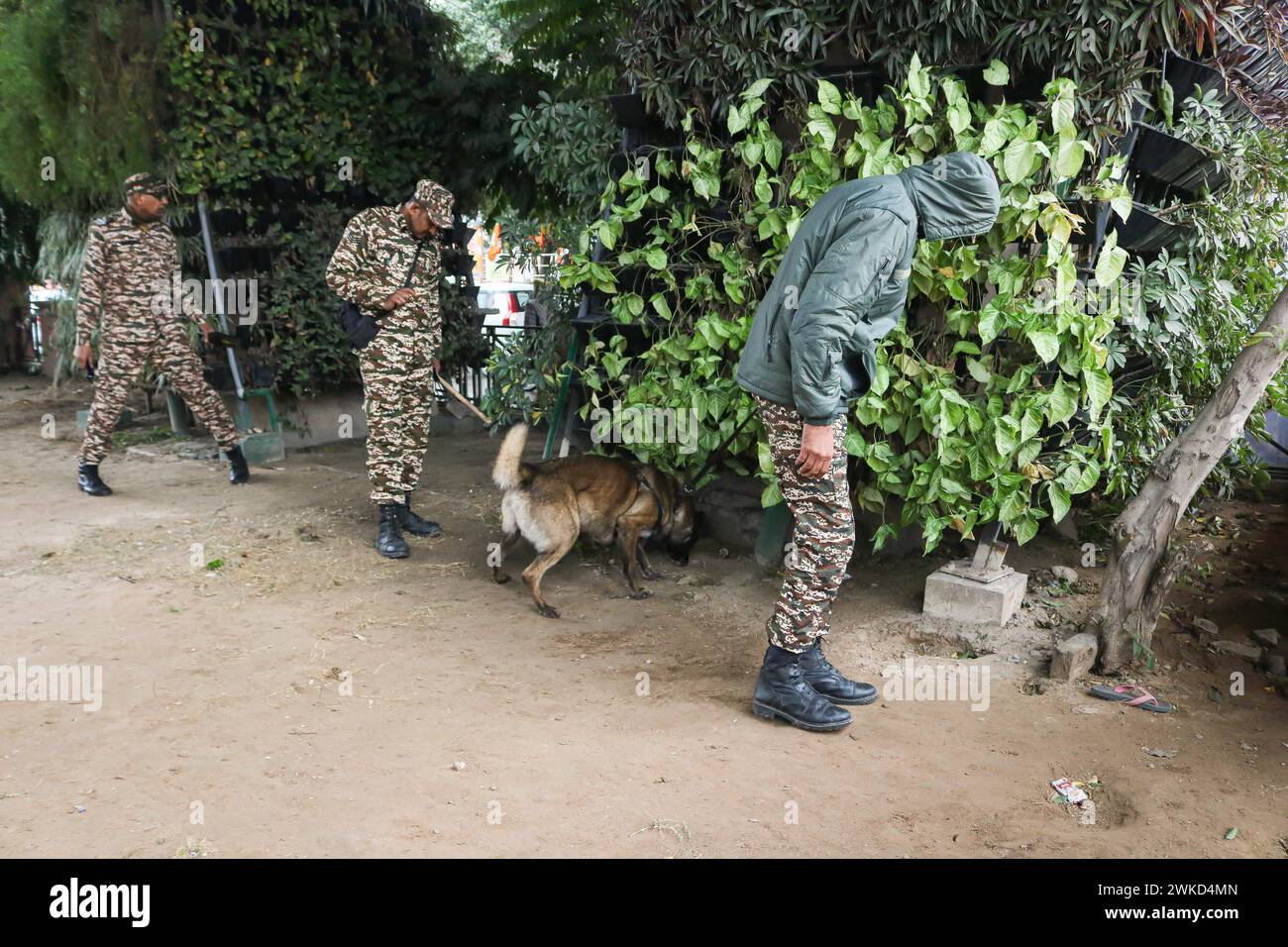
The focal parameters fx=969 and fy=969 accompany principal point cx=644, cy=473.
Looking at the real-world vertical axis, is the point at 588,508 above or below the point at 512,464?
below

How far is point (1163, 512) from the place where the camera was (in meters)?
4.57

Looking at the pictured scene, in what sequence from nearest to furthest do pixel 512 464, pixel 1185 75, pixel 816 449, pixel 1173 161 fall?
pixel 816 449 < pixel 1185 75 < pixel 1173 161 < pixel 512 464

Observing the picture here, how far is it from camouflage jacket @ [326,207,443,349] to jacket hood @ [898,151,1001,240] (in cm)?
352

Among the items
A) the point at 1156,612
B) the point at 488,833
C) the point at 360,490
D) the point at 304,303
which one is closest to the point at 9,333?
the point at 304,303

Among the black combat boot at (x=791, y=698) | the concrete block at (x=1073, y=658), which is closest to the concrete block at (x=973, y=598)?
the concrete block at (x=1073, y=658)

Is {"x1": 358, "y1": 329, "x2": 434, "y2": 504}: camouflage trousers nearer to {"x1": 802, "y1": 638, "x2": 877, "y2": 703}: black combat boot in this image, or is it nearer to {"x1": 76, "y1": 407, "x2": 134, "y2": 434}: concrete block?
{"x1": 802, "y1": 638, "x2": 877, "y2": 703}: black combat boot

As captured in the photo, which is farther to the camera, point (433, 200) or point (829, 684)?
point (433, 200)

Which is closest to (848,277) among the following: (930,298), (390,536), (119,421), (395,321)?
(930,298)

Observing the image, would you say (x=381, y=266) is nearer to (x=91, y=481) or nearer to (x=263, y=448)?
(x=91, y=481)

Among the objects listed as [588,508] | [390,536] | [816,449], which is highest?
[816,449]

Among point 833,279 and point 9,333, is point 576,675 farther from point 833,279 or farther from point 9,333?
point 9,333

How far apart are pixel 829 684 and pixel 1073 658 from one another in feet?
3.96

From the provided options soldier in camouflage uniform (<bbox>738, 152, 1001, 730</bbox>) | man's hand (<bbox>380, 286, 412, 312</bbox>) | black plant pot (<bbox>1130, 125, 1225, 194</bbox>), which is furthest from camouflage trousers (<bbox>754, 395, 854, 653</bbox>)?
man's hand (<bbox>380, 286, 412, 312</bbox>)

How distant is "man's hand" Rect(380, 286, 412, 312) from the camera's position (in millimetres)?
6180
